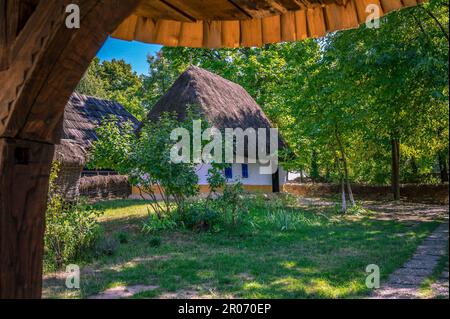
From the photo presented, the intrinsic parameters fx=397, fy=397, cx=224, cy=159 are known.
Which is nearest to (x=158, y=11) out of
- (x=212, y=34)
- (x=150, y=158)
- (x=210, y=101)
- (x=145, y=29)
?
(x=145, y=29)

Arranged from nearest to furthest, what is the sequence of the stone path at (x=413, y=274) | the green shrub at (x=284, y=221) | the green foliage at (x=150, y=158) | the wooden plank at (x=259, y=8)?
the wooden plank at (x=259, y=8), the stone path at (x=413, y=274), the green foliage at (x=150, y=158), the green shrub at (x=284, y=221)

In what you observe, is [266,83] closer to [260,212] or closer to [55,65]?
[260,212]

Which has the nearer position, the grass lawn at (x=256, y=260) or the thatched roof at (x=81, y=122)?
the grass lawn at (x=256, y=260)

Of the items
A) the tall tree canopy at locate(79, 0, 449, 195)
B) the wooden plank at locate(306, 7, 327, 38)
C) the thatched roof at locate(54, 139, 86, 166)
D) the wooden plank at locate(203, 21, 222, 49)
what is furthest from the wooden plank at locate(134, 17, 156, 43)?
the thatched roof at locate(54, 139, 86, 166)

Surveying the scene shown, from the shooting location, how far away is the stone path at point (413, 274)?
4.20 m

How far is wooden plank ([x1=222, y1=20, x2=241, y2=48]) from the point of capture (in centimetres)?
268

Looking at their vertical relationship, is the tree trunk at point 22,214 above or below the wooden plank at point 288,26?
below

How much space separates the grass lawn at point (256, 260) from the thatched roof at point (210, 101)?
26.9 ft

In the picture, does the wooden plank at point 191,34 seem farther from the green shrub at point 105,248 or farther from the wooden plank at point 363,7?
the green shrub at point 105,248

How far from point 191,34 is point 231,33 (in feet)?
0.90

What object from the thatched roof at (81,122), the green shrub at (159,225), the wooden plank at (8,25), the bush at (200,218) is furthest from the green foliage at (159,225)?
the wooden plank at (8,25)

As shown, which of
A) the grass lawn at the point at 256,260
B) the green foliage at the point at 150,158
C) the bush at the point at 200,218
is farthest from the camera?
the bush at the point at 200,218

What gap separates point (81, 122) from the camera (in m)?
16.8
